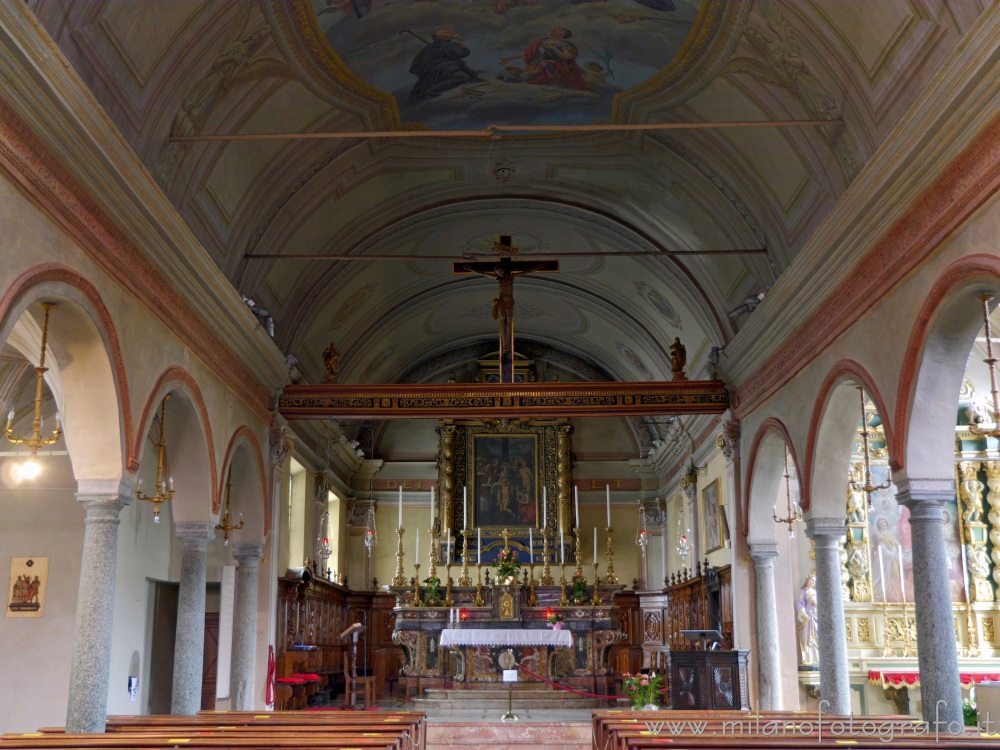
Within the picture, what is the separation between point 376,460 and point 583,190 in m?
9.84

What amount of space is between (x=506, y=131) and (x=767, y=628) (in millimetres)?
7057

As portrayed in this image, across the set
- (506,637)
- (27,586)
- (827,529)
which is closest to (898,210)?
(827,529)

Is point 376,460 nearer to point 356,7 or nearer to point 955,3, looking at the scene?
point 356,7

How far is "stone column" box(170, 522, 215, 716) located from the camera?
1134 centimetres

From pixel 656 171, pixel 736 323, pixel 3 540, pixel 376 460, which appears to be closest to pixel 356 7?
pixel 656 171

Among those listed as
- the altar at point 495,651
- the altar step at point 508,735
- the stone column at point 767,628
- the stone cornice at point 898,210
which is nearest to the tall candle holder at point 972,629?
the stone column at point 767,628

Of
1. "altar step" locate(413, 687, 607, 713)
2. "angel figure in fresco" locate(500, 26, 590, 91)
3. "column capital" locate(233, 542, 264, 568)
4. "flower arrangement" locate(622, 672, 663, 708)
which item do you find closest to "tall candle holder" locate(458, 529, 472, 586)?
"altar step" locate(413, 687, 607, 713)

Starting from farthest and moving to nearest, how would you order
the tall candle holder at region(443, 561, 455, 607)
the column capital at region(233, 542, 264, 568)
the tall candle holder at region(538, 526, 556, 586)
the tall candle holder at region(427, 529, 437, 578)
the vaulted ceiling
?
1. the tall candle holder at region(427, 529, 437, 578)
2. the tall candle holder at region(538, 526, 556, 586)
3. the tall candle holder at region(443, 561, 455, 607)
4. the column capital at region(233, 542, 264, 568)
5. the vaulted ceiling

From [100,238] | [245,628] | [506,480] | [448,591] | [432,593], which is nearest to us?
[100,238]

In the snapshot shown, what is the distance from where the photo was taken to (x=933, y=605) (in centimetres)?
815

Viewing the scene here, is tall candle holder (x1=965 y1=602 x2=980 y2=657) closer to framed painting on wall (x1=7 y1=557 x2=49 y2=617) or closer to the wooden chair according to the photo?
the wooden chair

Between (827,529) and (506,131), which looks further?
(506,131)

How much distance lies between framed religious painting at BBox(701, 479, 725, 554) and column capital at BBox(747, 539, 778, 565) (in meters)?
1.97

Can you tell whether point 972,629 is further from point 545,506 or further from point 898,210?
point 545,506
